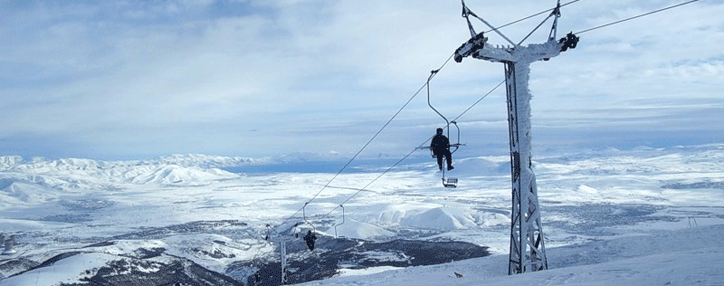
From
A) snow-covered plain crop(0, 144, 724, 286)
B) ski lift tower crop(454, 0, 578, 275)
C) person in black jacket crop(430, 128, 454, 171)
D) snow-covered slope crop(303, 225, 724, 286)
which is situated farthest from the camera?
person in black jacket crop(430, 128, 454, 171)

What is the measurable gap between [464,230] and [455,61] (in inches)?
4364

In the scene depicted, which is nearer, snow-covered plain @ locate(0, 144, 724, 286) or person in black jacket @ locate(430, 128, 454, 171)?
snow-covered plain @ locate(0, 144, 724, 286)

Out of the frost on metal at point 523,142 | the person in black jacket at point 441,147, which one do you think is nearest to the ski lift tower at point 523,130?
the frost on metal at point 523,142

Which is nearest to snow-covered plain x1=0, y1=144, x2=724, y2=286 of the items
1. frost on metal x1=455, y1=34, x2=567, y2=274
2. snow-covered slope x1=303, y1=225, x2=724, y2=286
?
snow-covered slope x1=303, y1=225, x2=724, y2=286

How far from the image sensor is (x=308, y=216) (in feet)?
550

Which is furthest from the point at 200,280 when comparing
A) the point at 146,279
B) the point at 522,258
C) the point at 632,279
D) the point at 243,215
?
the point at 243,215

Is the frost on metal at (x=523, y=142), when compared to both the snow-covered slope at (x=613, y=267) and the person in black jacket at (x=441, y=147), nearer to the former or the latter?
the snow-covered slope at (x=613, y=267)

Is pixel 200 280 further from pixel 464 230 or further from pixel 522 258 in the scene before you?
pixel 464 230

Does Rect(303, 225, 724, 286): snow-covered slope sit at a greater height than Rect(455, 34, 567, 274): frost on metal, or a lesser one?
lesser

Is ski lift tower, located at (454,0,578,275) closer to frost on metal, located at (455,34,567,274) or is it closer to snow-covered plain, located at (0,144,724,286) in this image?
frost on metal, located at (455,34,567,274)

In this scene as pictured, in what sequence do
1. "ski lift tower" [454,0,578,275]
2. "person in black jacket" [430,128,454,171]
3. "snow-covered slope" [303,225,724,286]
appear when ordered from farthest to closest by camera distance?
"person in black jacket" [430,128,454,171]
"ski lift tower" [454,0,578,275]
"snow-covered slope" [303,225,724,286]

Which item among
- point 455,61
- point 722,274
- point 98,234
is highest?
point 455,61

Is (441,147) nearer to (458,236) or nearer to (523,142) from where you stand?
(523,142)

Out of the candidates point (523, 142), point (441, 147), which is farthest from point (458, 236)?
point (523, 142)
